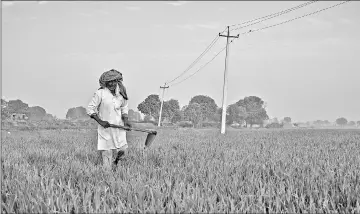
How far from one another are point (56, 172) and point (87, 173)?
0.52 metres

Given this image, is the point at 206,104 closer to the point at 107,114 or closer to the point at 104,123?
the point at 107,114

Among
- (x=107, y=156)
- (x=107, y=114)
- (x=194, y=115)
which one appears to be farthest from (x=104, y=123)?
(x=194, y=115)

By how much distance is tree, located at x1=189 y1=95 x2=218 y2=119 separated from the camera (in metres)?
93.7

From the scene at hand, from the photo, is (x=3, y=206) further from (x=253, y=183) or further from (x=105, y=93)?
(x=105, y=93)

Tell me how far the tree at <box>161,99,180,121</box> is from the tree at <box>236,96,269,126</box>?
22.1m

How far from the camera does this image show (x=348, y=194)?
3701mm

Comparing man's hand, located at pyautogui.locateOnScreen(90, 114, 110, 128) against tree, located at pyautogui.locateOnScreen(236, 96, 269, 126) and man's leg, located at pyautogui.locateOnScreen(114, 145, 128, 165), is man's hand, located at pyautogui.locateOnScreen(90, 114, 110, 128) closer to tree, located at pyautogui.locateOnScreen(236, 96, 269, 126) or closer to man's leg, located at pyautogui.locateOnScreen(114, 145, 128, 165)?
man's leg, located at pyautogui.locateOnScreen(114, 145, 128, 165)

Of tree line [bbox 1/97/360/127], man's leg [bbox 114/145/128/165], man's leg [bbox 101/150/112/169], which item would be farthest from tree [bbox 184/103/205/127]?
man's leg [bbox 101/150/112/169]

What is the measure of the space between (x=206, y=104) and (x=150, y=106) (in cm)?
1722

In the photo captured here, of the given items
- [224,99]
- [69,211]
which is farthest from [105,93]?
[224,99]

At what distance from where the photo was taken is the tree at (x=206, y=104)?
9369 centimetres

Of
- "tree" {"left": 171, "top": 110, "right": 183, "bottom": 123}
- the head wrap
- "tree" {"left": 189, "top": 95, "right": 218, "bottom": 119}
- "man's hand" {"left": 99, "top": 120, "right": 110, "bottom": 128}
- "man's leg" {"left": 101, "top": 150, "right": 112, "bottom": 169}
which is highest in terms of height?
"tree" {"left": 189, "top": 95, "right": 218, "bottom": 119}

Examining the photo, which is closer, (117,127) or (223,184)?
(223,184)

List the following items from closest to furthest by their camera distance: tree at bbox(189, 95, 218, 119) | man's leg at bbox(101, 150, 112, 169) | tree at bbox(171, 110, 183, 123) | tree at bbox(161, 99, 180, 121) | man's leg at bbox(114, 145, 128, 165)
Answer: man's leg at bbox(101, 150, 112, 169), man's leg at bbox(114, 145, 128, 165), tree at bbox(161, 99, 180, 121), tree at bbox(171, 110, 183, 123), tree at bbox(189, 95, 218, 119)
